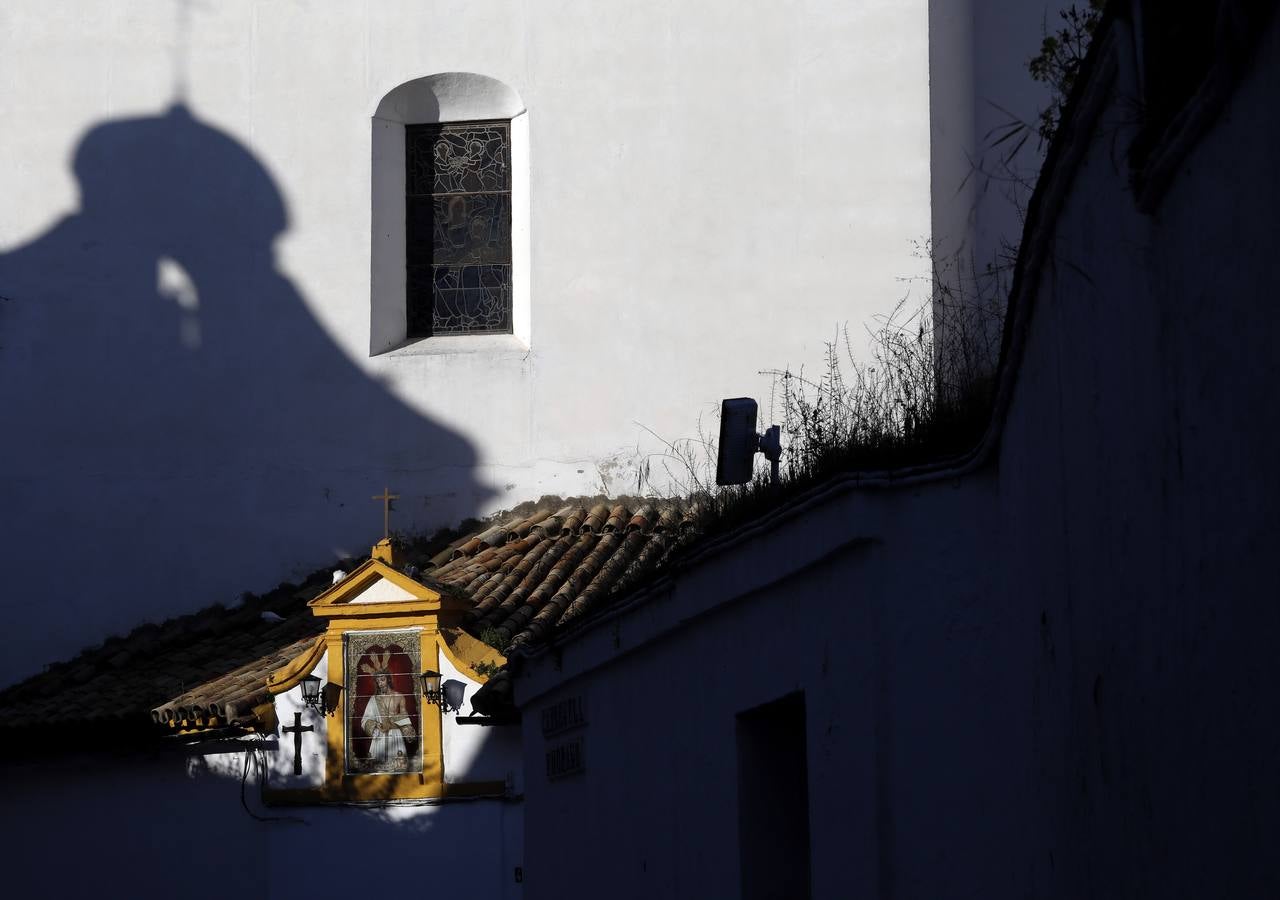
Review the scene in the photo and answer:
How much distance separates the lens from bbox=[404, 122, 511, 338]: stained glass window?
61.6 ft

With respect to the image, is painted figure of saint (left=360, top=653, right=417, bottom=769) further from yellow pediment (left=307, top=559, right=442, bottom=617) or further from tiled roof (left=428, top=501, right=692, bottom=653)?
tiled roof (left=428, top=501, right=692, bottom=653)

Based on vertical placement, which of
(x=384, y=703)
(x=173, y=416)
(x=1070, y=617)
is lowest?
(x=1070, y=617)

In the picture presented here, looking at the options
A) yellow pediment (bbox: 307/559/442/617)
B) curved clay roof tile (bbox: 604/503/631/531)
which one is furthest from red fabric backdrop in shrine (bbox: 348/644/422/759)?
curved clay roof tile (bbox: 604/503/631/531)

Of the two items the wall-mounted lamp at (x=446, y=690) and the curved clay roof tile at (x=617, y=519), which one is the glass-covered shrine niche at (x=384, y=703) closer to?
the wall-mounted lamp at (x=446, y=690)

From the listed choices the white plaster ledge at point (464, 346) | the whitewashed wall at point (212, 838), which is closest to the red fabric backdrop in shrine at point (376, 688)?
the whitewashed wall at point (212, 838)

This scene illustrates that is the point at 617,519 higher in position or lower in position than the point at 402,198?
lower

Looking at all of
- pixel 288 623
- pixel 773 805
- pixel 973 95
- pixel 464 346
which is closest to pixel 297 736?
pixel 288 623

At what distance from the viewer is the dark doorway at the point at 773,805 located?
777cm

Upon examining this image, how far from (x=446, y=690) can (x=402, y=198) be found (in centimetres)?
609

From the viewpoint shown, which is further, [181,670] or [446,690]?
[181,670]

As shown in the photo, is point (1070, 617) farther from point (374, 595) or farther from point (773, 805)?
point (374, 595)

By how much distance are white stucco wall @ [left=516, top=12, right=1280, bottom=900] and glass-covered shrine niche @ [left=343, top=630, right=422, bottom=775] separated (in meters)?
6.13

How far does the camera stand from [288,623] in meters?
16.8

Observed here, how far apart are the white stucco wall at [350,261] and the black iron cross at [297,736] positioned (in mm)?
3389
